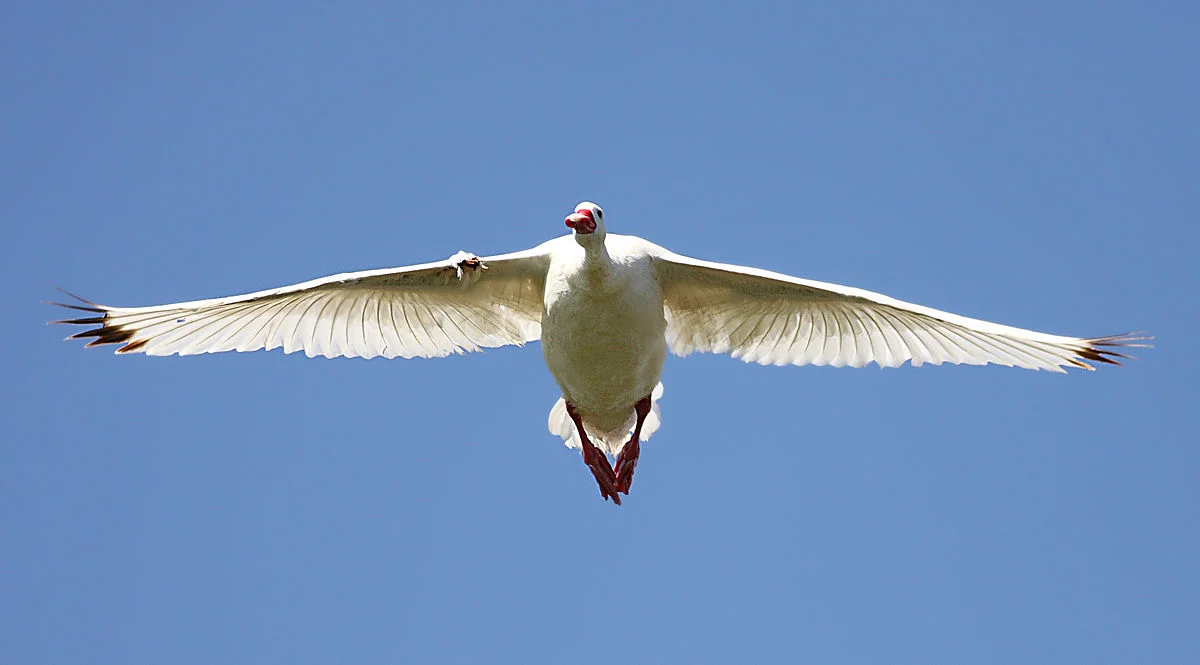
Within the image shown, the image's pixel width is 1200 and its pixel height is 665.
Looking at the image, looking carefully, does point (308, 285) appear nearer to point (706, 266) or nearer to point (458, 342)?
point (458, 342)

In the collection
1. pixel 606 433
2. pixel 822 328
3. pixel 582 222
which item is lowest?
pixel 606 433

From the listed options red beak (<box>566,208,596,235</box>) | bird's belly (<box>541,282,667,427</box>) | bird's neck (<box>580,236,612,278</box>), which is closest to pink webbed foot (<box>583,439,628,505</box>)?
bird's belly (<box>541,282,667,427</box>)

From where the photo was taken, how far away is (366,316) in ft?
45.3

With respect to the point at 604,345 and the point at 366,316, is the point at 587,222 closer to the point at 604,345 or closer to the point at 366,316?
the point at 604,345

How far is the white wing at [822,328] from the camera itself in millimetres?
12141

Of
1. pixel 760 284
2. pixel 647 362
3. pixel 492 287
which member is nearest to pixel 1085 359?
pixel 760 284

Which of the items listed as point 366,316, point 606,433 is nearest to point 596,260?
point 606,433

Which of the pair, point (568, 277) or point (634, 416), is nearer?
point (568, 277)

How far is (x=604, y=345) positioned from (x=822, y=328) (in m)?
2.30

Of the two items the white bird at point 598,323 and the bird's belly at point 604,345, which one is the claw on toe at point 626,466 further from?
the bird's belly at point 604,345

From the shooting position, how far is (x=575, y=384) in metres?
12.9

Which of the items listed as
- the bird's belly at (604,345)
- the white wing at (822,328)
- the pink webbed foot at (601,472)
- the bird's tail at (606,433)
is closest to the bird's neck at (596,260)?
the bird's belly at (604,345)

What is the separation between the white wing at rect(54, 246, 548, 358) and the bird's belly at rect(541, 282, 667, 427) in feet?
2.88

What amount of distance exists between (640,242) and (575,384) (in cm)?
142
